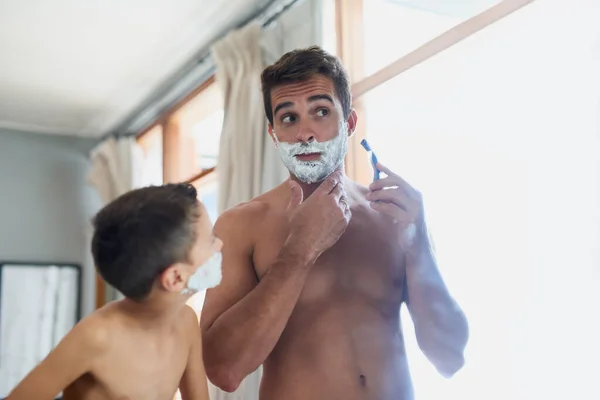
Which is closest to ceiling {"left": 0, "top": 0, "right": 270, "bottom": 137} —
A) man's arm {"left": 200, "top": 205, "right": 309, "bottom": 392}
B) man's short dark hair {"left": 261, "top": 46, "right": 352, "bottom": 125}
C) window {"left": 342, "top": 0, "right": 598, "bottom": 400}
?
window {"left": 342, "top": 0, "right": 598, "bottom": 400}

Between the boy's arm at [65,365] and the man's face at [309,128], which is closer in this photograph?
the boy's arm at [65,365]

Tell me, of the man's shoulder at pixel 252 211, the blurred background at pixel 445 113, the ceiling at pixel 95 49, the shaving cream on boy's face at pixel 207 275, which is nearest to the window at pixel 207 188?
the blurred background at pixel 445 113

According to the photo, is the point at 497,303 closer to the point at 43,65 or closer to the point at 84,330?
the point at 84,330

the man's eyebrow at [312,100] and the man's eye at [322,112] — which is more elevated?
the man's eyebrow at [312,100]

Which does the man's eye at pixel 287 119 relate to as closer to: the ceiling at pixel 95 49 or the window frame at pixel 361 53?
the window frame at pixel 361 53

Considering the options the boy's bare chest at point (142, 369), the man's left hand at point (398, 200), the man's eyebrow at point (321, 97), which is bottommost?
the boy's bare chest at point (142, 369)

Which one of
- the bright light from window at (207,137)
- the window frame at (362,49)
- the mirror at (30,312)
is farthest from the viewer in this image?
the mirror at (30,312)

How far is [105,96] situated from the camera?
301 cm

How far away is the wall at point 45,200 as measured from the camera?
326 cm

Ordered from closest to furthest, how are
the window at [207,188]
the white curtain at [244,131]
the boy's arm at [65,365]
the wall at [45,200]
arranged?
1. the boy's arm at [65,365]
2. the white curtain at [244,131]
3. the window at [207,188]
4. the wall at [45,200]

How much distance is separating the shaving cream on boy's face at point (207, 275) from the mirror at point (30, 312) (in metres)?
2.68

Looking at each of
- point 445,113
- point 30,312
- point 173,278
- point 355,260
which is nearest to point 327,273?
point 355,260

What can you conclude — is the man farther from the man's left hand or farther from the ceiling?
the ceiling

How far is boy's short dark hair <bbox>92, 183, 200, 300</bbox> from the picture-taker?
24.7 inches
